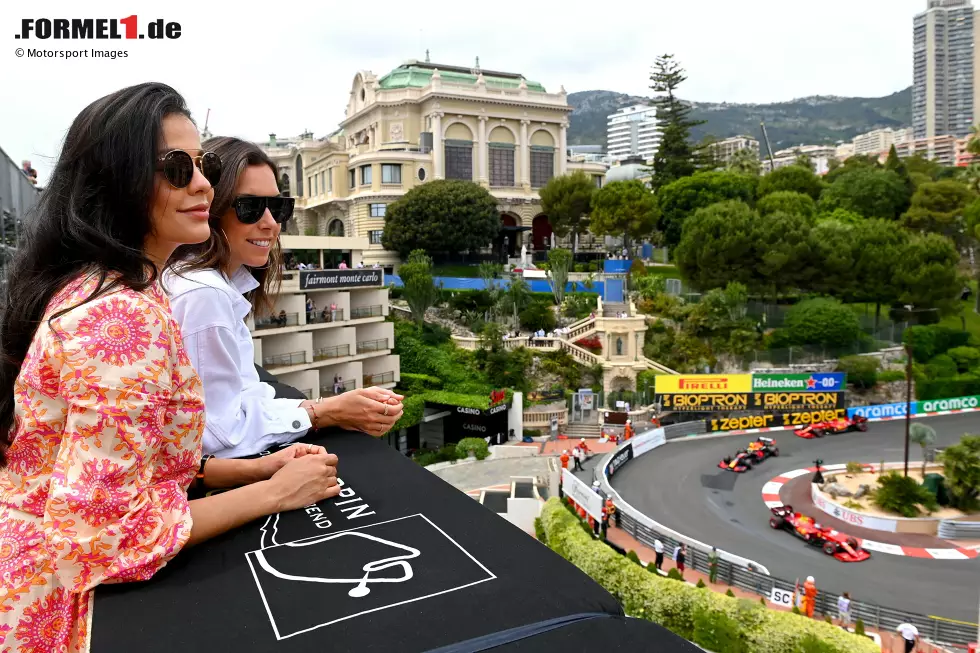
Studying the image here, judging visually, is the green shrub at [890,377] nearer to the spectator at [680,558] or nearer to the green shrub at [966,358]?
the green shrub at [966,358]

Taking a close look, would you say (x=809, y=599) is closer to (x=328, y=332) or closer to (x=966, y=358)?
(x=328, y=332)

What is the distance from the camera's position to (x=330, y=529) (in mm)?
2168

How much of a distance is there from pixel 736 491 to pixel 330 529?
26820 mm

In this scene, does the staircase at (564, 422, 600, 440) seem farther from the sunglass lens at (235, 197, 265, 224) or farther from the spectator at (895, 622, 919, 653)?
the sunglass lens at (235, 197, 265, 224)

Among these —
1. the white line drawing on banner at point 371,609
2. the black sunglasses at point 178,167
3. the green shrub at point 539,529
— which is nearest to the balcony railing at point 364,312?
the green shrub at point 539,529

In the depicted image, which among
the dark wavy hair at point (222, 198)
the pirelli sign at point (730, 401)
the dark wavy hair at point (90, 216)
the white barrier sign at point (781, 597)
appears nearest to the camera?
the dark wavy hair at point (90, 216)

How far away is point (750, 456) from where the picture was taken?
2969 cm

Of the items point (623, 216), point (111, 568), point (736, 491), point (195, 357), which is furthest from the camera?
point (623, 216)

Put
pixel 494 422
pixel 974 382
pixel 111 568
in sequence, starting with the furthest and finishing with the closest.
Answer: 1. pixel 974 382
2. pixel 494 422
3. pixel 111 568

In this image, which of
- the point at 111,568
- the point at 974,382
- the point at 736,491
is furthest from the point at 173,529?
the point at 974,382

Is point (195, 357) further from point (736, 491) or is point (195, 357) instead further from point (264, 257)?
point (736, 491)

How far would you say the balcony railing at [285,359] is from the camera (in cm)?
2966

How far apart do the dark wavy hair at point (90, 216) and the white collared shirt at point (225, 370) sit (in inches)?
23.3

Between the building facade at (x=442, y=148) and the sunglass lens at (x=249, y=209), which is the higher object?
the building facade at (x=442, y=148)
